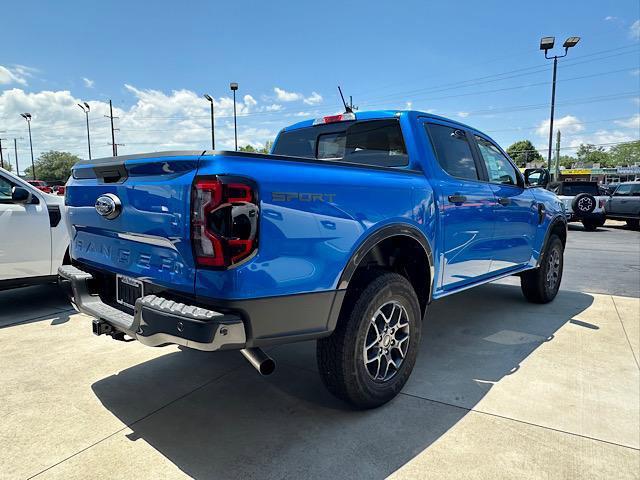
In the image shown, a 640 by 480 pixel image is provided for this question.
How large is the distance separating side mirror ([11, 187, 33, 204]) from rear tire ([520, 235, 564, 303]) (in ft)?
18.2

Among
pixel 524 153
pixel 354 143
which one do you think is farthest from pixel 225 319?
pixel 524 153

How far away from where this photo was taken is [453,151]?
367cm

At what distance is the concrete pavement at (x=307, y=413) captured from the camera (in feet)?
7.26

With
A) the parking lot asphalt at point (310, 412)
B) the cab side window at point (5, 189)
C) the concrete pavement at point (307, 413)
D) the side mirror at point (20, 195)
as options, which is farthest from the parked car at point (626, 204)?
the cab side window at point (5, 189)

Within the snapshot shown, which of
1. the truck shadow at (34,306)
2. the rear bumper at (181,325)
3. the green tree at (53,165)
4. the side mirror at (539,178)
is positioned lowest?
the truck shadow at (34,306)

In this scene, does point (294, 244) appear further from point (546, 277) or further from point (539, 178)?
point (546, 277)

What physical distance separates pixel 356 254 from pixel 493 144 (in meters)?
2.69

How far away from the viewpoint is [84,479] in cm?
206

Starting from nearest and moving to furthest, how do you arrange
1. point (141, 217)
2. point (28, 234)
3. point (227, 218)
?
1. point (227, 218)
2. point (141, 217)
3. point (28, 234)

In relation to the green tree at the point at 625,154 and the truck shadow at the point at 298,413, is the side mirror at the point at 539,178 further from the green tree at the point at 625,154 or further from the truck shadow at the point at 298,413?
the green tree at the point at 625,154

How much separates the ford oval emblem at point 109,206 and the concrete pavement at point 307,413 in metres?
1.22

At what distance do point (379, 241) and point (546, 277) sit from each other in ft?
11.8

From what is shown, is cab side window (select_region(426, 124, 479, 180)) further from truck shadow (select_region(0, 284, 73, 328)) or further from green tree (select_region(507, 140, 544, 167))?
green tree (select_region(507, 140, 544, 167))

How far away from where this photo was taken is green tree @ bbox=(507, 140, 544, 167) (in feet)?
317
